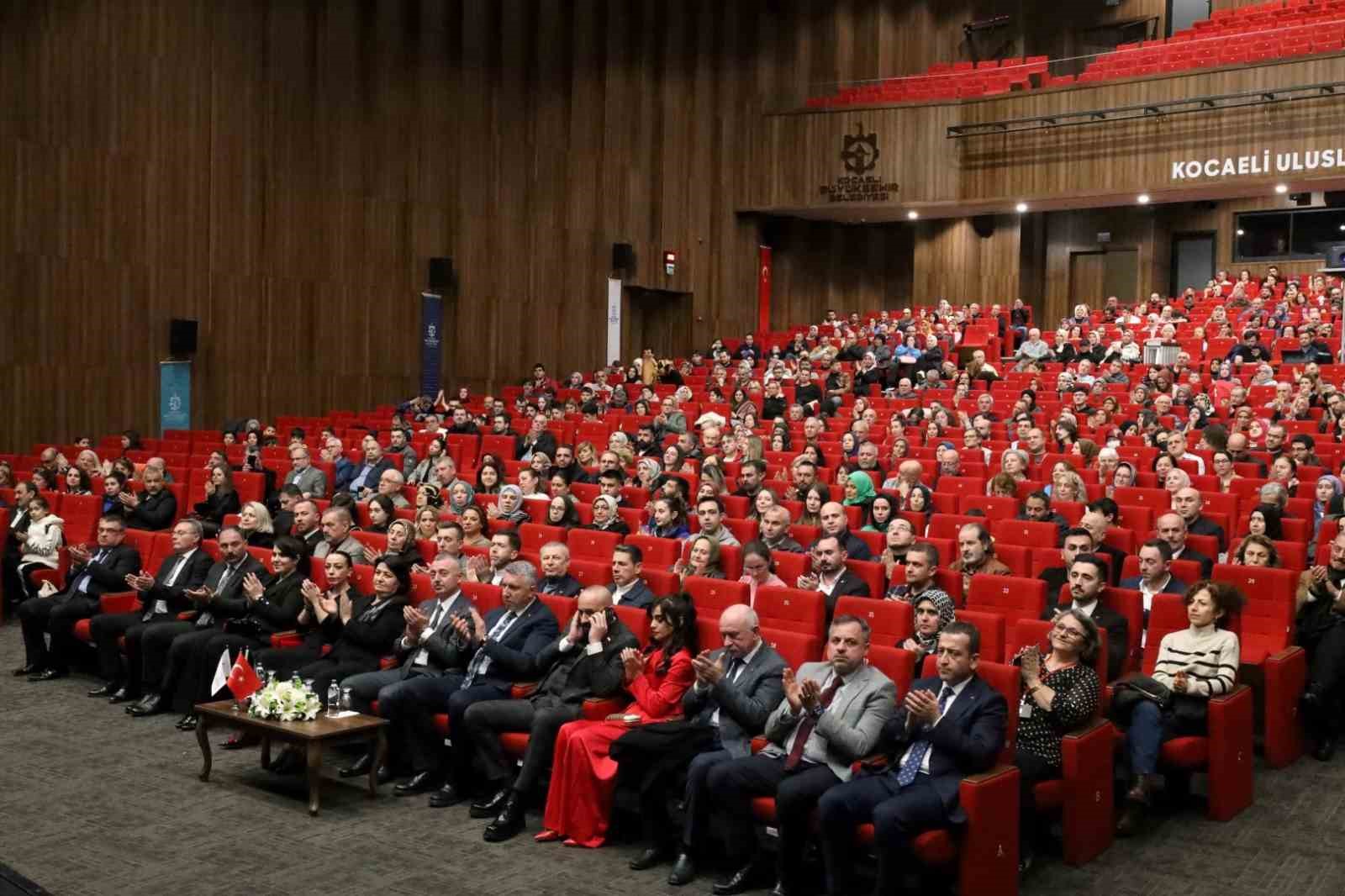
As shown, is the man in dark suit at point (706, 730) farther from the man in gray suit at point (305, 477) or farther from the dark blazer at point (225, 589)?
the man in gray suit at point (305, 477)

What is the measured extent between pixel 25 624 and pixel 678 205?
493 inches

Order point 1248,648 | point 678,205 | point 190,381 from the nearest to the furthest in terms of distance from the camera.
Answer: point 1248,648, point 190,381, point 678,205

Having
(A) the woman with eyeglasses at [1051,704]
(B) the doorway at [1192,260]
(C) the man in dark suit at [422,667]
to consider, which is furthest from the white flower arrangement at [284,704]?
(B) the doorway at [1192,260]

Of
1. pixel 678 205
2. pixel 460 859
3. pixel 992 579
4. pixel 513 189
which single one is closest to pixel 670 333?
pixel 678 205

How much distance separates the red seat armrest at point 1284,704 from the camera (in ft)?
15.9

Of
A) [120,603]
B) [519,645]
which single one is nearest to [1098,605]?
[519,645]

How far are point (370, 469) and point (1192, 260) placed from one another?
14.0 metres

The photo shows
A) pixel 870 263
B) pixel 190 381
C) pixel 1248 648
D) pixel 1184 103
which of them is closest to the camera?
pixel 1248 648

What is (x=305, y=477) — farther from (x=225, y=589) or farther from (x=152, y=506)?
(x=225, y=589)

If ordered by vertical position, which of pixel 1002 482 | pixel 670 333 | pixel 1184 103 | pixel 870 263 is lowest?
pixel 1002 482

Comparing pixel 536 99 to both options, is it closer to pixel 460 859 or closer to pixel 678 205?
pixel 678 205

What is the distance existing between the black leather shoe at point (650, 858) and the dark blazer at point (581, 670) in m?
0.64

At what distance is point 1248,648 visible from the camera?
204 inches

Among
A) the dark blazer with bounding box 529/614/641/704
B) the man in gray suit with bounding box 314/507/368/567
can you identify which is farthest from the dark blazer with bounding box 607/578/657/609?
the man in gray suit with bounding box 314/507/368/567
